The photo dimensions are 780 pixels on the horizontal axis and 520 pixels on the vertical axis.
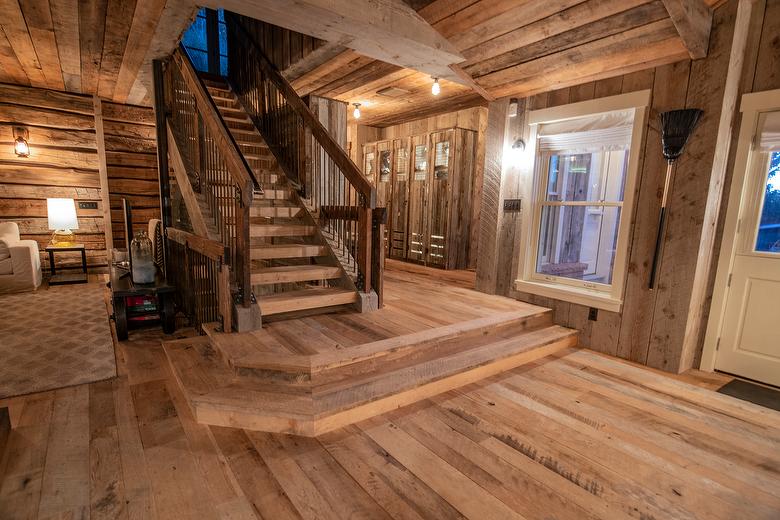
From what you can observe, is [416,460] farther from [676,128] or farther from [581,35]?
[581,35]

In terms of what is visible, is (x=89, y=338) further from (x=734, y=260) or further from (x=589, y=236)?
(x=589, y=236)

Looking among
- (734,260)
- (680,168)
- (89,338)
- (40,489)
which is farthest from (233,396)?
(734,260)

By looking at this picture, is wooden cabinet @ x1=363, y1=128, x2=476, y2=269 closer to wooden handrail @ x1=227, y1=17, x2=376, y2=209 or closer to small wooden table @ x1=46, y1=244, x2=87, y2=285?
wooden handrail @ x1=227, y1=17, x2=376, y2=209

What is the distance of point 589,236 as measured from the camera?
16.9 ft

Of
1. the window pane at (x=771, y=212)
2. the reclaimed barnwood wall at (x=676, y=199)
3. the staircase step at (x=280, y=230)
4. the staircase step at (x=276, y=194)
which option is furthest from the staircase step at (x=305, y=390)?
the window pane at (x=771, y=212)

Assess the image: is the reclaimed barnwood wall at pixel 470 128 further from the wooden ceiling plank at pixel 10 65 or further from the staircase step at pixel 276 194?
the wooden ceiling plank at pixel 10 65

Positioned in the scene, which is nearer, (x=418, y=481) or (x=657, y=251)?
(x=418, y=481)

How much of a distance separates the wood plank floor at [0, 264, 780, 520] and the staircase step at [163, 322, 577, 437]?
0.07 meters

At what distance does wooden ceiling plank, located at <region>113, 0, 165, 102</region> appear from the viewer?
2.96 metres

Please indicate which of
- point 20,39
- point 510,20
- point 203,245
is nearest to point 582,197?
point 510,20

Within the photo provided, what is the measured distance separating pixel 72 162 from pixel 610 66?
7035 millimetres

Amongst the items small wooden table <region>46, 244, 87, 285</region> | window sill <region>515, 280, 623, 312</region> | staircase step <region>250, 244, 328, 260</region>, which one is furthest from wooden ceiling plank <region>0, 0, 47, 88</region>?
window sill <region>515, 280, 623, 312</region>

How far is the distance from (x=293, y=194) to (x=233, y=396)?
2.57 meters

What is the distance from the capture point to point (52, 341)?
320 cm
